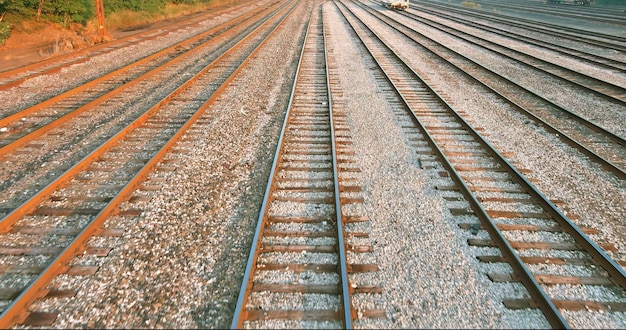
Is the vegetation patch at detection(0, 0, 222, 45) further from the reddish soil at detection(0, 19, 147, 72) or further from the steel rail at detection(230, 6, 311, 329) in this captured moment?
the steel rail at detection(230, 6, 311, 329)

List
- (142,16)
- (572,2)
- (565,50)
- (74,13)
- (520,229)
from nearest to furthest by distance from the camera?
1. (520,229)
2. (565,50)
3. (74,13)
4. (142,16)
5. (572,2)

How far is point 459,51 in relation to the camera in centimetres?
1775

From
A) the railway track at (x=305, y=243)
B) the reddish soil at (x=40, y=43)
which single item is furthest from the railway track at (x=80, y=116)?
the reddish soil at (x=40, y=43)

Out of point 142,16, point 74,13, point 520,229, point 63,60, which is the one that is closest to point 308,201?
point 520,229

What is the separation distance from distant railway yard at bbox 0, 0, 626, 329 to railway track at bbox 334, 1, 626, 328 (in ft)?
0.09

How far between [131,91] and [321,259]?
28.7 feet

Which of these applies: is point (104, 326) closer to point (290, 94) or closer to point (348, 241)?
point (348, 241)

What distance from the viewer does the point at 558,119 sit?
9531mm

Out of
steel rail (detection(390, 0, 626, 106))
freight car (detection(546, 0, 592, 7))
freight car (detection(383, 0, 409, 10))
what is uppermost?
freight car (detection(546, 0, 592, 7))

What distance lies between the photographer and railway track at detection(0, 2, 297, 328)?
4082 millimetres

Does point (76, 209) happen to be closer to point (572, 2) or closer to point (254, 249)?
point (254, 249)

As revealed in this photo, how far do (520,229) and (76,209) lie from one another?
623 centimetres

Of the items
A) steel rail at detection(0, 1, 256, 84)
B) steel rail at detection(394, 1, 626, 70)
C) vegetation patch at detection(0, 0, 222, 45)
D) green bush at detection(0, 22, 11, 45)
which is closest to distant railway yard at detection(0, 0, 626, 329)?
steel rail at detection(0, 1, 256, 84)

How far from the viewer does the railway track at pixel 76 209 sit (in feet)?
13.4
